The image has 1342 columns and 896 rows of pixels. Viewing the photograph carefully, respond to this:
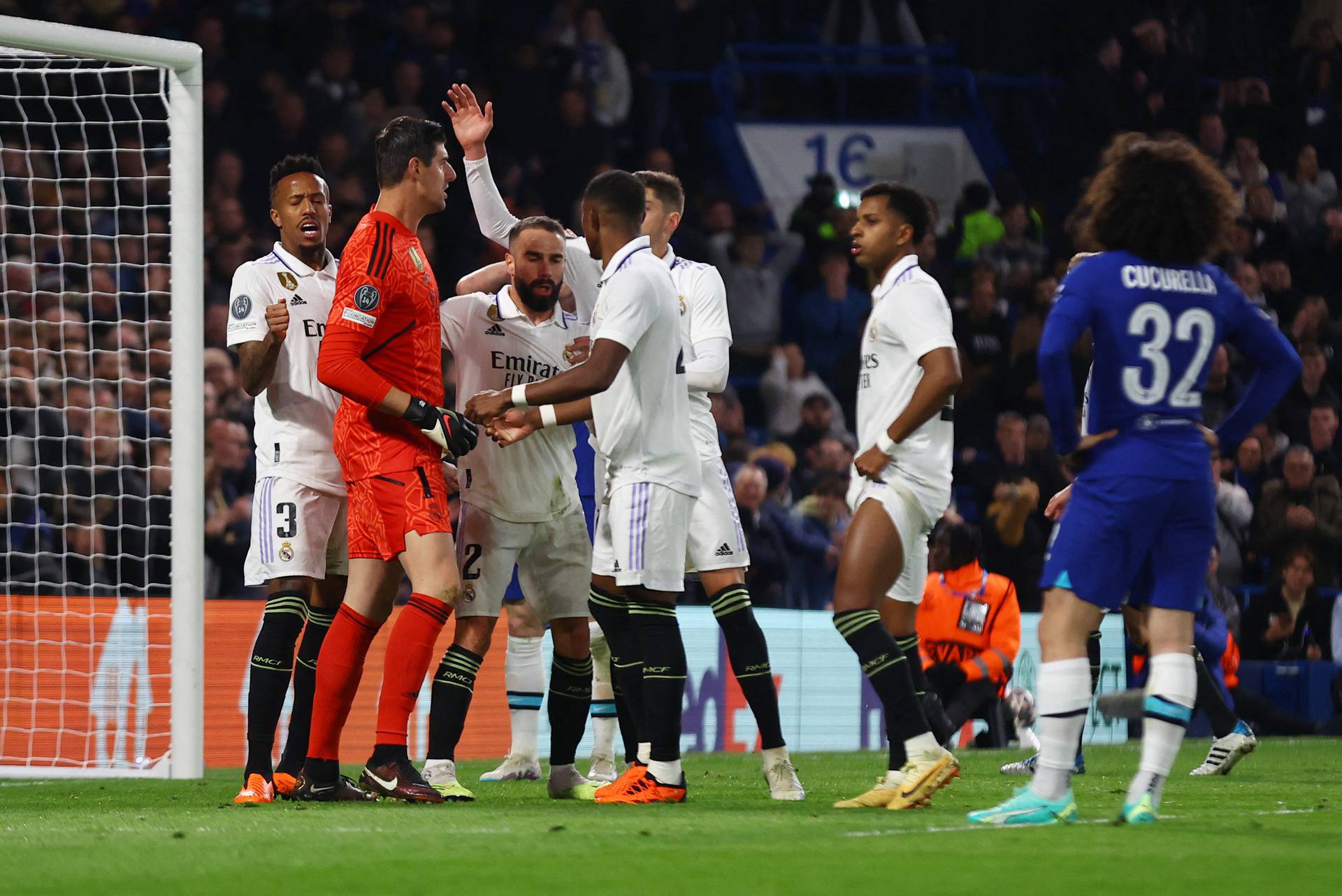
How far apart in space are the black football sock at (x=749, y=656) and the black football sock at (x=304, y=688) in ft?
4.68

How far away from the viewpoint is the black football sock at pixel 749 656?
677 cm

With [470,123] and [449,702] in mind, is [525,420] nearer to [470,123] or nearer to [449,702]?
[449,702]

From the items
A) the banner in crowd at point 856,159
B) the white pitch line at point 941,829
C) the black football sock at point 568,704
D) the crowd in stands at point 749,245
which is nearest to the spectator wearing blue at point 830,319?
the crowd in stands at point 749,245

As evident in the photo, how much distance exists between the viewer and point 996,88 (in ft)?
63.8

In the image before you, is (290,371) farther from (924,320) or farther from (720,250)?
(720,250)

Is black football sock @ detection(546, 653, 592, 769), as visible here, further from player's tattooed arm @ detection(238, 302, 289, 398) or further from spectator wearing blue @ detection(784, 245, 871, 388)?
spectator wearing blue @ detection(784, 245, 871, 388)

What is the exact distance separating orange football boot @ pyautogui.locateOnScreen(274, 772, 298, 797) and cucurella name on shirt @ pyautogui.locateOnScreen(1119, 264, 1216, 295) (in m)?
3.42

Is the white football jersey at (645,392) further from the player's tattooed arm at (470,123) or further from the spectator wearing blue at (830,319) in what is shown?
the spectator wearing blue at (830,319)

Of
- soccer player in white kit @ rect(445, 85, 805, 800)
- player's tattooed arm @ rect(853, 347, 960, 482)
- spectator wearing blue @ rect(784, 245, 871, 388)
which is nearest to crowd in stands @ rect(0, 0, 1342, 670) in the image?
spectator wearing blue @ rect(784, 245, 871, 388)

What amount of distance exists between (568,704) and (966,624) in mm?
4636

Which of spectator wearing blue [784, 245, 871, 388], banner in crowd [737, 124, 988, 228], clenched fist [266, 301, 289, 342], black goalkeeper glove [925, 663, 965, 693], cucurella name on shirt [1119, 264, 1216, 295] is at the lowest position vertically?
black goalkeeper glove [925, 663, 965, 693]

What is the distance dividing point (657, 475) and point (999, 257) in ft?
37.2

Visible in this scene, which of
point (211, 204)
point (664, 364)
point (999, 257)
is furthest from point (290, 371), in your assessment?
point (999, 257)

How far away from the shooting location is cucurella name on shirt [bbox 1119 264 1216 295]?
17.9 ft
